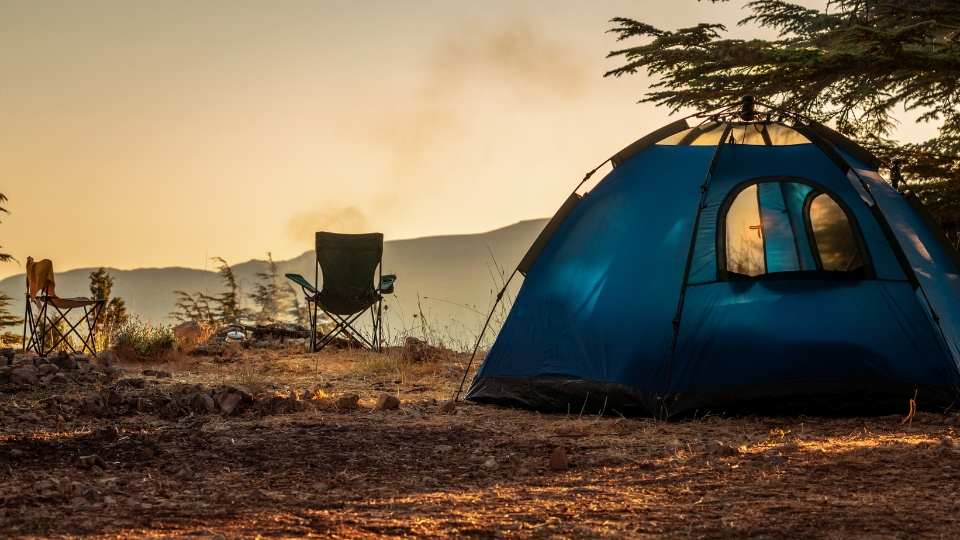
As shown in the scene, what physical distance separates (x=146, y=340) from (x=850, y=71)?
7.83 m

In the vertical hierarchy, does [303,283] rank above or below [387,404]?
above

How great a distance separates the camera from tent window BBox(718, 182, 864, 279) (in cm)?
545

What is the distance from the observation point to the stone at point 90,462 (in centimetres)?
374

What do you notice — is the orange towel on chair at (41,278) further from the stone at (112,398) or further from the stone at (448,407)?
the stone at (448,407)

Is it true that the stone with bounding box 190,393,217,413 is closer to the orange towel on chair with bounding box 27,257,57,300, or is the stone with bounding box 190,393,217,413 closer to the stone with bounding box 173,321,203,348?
the orange towel on chair with bounding box 27,257,57,300

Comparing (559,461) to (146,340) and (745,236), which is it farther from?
(146,340)

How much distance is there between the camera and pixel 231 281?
2328 cm

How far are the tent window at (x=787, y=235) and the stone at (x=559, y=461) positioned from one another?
7.00 feet

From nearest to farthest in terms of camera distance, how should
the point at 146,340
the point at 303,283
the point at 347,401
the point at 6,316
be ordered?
1. the point at 347,401
2. the point at 146,340
3. the point at 303,283
4. the point at 6,316

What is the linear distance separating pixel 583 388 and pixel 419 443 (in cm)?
142

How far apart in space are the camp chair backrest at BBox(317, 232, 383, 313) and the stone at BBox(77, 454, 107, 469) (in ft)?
19.3

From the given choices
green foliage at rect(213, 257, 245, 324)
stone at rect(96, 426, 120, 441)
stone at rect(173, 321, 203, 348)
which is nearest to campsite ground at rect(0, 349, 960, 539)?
stone at rect(96, 426, 120, 441)

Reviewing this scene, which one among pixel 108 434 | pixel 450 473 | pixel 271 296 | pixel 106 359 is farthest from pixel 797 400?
pixel 271 296

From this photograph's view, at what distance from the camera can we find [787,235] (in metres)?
5.65
